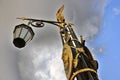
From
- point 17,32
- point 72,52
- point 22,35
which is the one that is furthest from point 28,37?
point 72,52

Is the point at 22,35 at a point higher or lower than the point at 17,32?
lower

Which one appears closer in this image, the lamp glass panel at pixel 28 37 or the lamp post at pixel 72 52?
the lamp post at pixel 72 52

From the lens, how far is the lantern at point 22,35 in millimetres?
11320

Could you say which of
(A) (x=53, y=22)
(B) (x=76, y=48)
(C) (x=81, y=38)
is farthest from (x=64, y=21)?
(B) (x=76, y=48)

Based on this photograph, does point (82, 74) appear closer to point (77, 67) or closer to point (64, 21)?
point (77, 67)

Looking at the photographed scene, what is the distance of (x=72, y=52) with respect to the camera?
10914 millimetres

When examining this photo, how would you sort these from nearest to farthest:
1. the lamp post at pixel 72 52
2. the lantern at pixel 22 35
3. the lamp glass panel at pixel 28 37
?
1. the lamp post at pixel 72 52
2. the lantern at pixel 22 35
3. the lamp glass panel at pixel 28 37

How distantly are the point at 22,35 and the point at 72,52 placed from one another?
1.77 metres

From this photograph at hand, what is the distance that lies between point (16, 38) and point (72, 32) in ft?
6.54

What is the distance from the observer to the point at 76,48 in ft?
36.1

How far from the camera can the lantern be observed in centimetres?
1132

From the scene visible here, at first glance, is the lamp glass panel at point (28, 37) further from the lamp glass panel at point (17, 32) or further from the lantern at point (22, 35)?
the lamp glass panel at point (17, 32)

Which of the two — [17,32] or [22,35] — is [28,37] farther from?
[17,32]

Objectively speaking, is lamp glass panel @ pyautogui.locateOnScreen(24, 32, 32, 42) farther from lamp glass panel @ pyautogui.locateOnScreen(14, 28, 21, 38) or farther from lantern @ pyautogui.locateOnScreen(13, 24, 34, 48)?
lamp glass panel @ pyautogui.locateOnScreen(14, 28, 21, 38)
